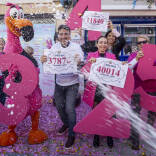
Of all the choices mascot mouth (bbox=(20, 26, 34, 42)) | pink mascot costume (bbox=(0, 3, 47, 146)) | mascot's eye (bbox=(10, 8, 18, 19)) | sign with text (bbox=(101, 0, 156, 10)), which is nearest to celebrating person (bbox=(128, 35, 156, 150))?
pink mascot costume (bbox=(0, 3, 47, 146))

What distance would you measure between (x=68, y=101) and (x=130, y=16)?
18.9 feet

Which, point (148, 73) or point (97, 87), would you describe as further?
point (148, 73)

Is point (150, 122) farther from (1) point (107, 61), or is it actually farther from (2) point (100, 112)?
(1) point (107, 61)

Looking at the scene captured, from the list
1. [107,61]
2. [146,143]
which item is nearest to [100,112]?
[107,61]

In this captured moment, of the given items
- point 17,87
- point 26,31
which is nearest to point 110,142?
point 17,87

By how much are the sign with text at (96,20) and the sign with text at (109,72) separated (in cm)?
108

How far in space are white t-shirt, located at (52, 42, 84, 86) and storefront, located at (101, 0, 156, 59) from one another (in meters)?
4.84

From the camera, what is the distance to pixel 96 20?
3711 millimetres

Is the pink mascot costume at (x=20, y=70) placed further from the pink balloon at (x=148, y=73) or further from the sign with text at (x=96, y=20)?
the pink balloon at (x=148, y=73)

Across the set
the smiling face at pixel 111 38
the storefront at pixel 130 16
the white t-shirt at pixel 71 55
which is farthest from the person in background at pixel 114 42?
the storefront at pixel 130 16

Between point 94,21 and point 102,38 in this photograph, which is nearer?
point 102,38

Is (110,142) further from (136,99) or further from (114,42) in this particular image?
(114,42)

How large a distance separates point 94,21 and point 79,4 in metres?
0.63

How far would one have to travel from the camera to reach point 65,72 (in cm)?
292
